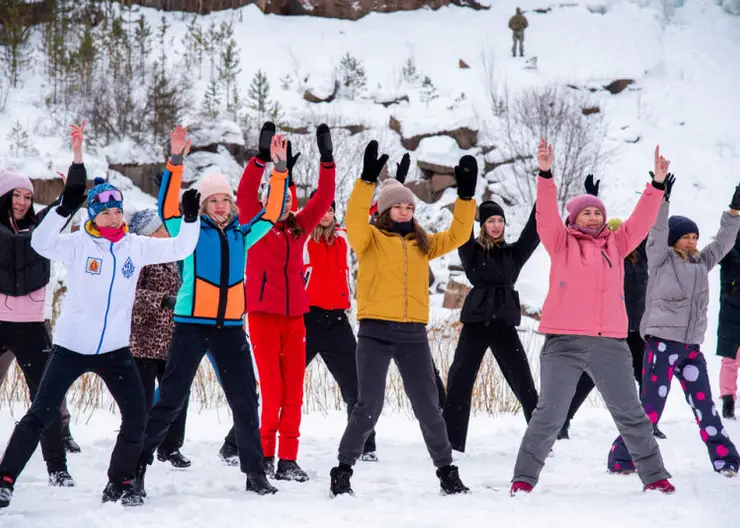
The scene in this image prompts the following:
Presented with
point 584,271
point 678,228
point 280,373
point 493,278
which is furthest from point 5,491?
point 678,228

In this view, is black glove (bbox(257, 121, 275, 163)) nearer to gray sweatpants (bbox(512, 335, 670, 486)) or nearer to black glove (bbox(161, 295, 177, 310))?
black glove (bbox(161, 295, 177, 310))

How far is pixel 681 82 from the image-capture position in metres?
31.2

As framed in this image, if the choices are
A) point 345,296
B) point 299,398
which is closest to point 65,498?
point 299,398

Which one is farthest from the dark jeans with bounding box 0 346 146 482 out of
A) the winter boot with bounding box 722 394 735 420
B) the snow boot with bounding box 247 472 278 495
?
the winter boot with bounding box 722 394 735 420

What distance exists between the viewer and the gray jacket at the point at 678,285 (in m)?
5.29

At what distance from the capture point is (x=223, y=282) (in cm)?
441

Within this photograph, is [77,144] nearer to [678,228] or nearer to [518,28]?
[678,228]

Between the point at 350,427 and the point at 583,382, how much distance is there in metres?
2.49

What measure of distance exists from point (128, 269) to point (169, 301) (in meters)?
1.09

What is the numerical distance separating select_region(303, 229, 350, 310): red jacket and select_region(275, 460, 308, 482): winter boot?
1.13m

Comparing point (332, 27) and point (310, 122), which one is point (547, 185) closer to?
Result: point (310, 122)

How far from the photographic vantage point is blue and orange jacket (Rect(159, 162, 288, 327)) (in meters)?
4.34

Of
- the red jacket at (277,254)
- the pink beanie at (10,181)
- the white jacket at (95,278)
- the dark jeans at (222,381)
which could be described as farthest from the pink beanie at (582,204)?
the pink beanie at (10,181)

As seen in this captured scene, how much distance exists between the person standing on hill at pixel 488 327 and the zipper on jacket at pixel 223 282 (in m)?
2.01
